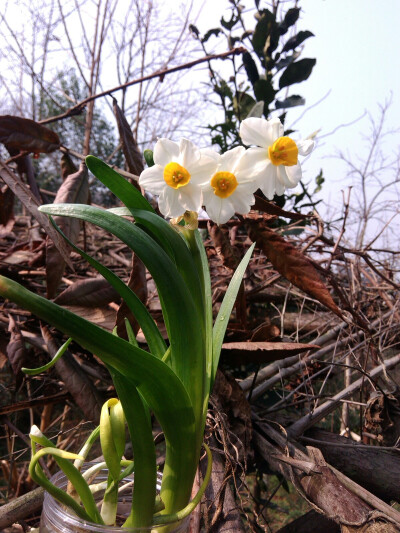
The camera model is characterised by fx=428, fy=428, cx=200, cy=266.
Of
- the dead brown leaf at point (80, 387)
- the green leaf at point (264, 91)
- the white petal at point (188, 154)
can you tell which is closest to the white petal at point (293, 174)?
the white petal at point (188, 154)

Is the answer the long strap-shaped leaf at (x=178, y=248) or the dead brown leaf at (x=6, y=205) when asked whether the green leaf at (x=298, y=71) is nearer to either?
the dead brown leaf at (x=6, y=205)

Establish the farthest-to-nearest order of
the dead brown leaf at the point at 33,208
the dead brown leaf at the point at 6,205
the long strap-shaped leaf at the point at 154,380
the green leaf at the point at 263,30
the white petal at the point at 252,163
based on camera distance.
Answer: the green leaf at the point at 263,30 → the dead brown leaf at the point at 6,205 → the dead brown leaf at the point at 33,208 → the white petal at the point at 252,163 → the long strap-shaped leaf at the point at 154,380

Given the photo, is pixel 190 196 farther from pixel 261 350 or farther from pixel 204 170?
pixel 261 350

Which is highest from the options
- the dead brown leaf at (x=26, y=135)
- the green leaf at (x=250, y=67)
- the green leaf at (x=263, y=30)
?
the green leaf at (x=263, y=30)

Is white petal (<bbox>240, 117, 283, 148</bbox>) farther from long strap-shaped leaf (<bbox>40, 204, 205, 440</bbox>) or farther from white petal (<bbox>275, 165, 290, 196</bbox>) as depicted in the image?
long strap-shaped leaf (<bbox>40, 204, 205, 440</bbox>)

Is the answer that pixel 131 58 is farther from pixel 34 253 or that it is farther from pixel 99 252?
pixel 34 253

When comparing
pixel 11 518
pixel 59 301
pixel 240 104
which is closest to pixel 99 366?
pixel 59 301
